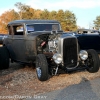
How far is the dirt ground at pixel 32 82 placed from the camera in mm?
6414

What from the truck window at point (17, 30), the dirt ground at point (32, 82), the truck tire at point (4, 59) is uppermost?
the truck window at point (17, 30)

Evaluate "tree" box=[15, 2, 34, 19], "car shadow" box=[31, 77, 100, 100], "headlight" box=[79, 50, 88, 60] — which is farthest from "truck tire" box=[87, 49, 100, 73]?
"tree" box=[15, 2, 34, 19]

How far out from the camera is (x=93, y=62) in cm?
852

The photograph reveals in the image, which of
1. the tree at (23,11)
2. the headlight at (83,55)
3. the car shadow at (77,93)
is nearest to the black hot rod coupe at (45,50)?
the headlight at (83,55)

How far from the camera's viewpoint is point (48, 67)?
8.01m

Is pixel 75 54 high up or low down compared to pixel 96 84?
up

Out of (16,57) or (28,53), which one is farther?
(16,57)

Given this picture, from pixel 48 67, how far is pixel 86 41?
17.0 ft

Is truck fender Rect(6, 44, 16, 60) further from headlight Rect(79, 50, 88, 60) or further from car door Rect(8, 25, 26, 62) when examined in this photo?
headlight Rect(79, 50, 88, 60)

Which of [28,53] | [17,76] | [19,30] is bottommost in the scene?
[17,76]

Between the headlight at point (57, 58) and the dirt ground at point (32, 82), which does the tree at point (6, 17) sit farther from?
the headlight at point (57, 58)

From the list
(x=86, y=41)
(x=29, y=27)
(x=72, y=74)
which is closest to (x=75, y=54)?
(x=72, y=74)

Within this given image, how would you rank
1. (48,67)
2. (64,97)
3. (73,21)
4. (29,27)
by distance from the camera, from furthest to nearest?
(73,21)
(29,27)
(48,67)
(64,97)

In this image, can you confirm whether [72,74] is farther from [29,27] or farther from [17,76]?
[29,27]
